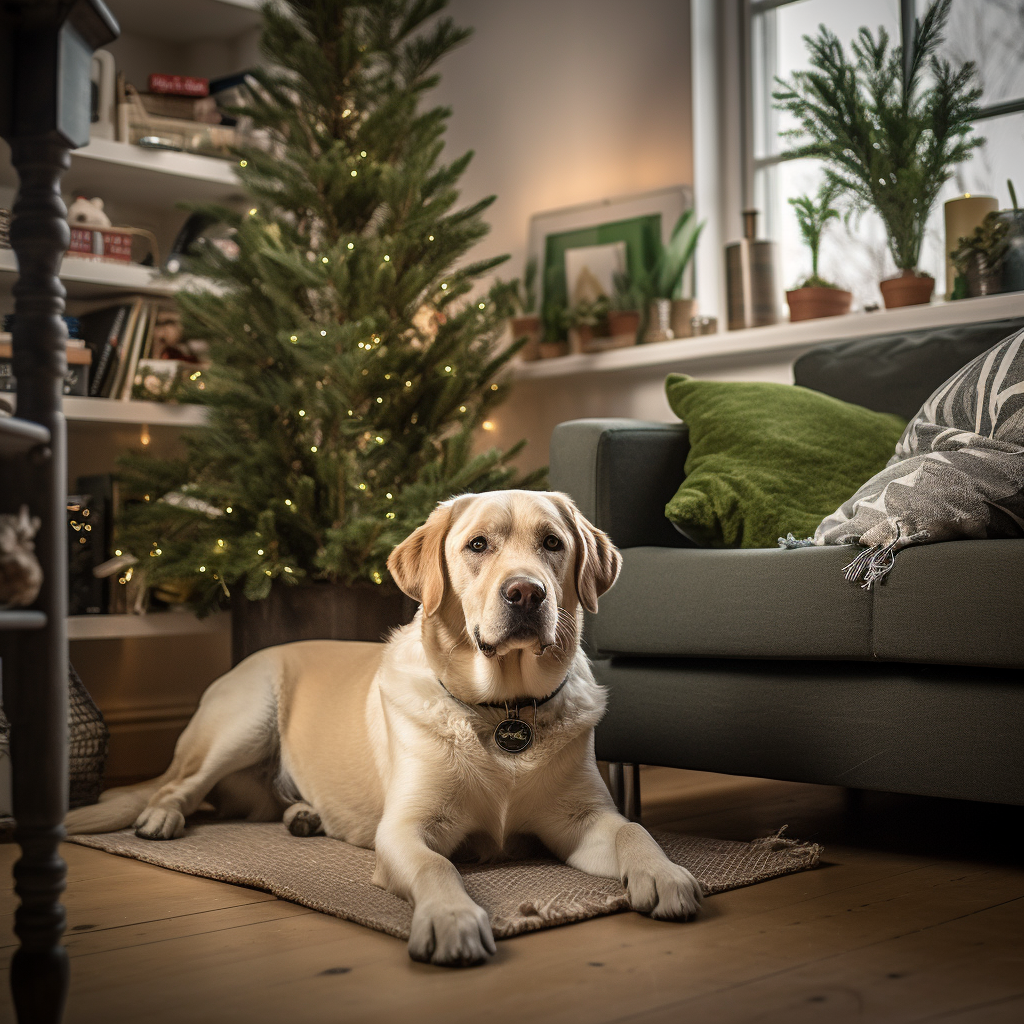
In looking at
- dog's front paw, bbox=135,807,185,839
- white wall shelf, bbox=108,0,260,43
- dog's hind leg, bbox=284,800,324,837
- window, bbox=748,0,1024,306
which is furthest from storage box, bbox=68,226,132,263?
window, bbox=748,0,1024,306

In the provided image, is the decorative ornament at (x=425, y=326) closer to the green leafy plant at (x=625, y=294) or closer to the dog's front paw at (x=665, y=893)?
the green leafy plant at (x=625, y=294)

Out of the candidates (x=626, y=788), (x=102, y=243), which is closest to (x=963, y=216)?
(x=626, y=788)

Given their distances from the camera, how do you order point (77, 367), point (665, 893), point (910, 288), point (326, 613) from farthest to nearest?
point (77, 367), point (910, 288), point (326, 613), point (665, 893)

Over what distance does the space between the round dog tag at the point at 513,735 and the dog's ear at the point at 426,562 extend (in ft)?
0.78

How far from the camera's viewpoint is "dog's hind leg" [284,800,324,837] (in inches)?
94.4

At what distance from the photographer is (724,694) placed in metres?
2.27

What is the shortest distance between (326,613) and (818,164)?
2249mm

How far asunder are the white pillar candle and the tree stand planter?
6.01 feet

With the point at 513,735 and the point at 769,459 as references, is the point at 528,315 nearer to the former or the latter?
the point at 769,459

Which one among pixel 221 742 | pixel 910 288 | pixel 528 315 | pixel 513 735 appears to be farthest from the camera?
pixel 528 315

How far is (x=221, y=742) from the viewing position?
2.47m

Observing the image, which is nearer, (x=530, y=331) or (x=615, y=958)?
(x=615, y=958)

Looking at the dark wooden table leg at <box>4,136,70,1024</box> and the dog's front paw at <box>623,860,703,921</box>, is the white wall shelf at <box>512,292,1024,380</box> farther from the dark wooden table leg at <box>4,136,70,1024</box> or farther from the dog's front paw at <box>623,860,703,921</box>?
the dark wooden table leg at <box>4,136,70,1024</box>

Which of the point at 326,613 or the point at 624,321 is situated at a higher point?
the point at 624,321
